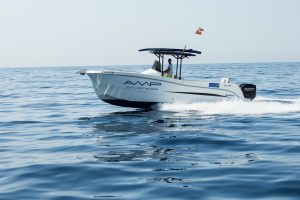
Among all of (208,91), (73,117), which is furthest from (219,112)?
(73,117)

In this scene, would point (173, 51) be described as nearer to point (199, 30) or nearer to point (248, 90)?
point (199, 30)


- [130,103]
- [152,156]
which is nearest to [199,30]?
[130,103]

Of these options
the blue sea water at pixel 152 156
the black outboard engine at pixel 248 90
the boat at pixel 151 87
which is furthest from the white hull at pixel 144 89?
the black outboard engine at pixel 248 90

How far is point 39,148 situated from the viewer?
11953mm

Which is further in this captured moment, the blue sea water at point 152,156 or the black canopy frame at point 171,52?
the black canopy frame at point 171,52

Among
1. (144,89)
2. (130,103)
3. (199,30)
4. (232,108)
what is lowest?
(232,108)

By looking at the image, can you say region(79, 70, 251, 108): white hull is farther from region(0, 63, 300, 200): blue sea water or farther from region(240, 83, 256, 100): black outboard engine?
region(240, 83, 256, 100): black outboard engine

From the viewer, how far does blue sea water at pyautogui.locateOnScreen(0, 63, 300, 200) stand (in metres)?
7.61

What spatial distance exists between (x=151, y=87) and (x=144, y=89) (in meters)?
0.33

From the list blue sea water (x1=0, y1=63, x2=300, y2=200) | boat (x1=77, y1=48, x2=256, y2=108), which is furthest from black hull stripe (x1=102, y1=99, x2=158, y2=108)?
blue sea water (x1=0, y1=63, x2=300, y2=200)

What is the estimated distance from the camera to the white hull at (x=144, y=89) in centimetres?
1934

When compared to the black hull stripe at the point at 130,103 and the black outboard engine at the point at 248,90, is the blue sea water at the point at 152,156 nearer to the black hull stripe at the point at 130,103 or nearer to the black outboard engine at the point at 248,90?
the black hull stripe at the point at 130,103

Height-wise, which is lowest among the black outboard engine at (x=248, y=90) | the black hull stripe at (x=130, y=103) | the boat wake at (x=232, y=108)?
the boat wake at (x=232, y=108)

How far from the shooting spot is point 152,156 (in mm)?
10516
